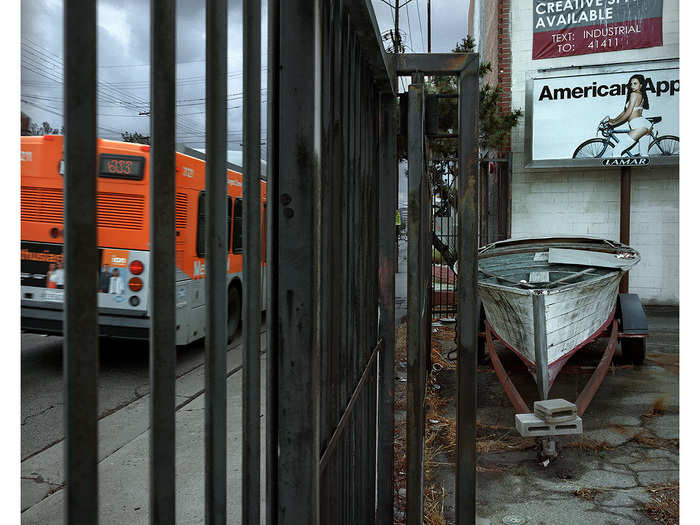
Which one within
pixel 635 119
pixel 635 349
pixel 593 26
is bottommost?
pixel 635 349

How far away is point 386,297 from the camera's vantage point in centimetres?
248

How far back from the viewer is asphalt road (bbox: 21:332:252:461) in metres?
5.00

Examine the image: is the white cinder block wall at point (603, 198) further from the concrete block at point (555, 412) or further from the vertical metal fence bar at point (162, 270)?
the vertical metal fence bar at point (162, 270)

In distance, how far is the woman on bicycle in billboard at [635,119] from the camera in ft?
36.6

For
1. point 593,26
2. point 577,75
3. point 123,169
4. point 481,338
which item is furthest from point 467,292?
point 593,26

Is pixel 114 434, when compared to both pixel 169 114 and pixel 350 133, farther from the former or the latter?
pixel 169 114

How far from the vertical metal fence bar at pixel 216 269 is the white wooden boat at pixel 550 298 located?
12.4ft

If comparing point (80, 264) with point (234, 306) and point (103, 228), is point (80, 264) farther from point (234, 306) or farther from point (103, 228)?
point (234, 306)

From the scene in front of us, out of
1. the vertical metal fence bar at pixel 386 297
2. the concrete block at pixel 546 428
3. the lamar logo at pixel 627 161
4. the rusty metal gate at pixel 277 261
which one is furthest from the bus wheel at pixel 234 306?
the lamar logo at pixel 627 161

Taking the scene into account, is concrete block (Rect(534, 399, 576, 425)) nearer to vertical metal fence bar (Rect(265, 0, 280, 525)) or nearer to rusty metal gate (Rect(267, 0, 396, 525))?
rusty metal gate (Rect(267, 0, 396, 525))

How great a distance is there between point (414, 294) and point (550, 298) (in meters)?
3.49

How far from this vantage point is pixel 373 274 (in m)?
2.32

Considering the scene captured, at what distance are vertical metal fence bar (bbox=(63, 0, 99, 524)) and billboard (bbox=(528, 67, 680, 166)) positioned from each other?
12.0 metres

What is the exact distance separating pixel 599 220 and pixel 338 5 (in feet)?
38.4
